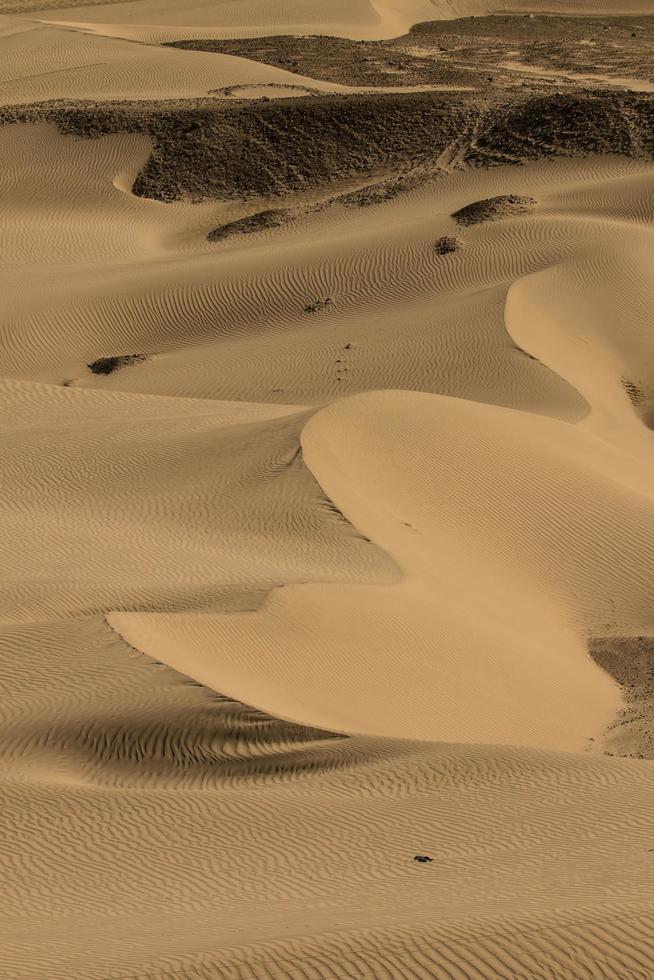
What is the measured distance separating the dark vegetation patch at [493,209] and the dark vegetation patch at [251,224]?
14.2 ft

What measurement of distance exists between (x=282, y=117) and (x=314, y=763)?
25252 mm

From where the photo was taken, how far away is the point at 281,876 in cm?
761

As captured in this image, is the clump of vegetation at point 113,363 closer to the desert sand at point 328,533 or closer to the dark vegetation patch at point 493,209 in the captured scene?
the desert sand at point 328,533

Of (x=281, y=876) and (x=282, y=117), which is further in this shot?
(x=282, y=117)

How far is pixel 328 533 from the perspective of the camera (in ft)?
44.4

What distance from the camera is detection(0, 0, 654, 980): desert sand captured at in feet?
23.9

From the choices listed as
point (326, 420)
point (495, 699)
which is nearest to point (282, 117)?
point (326, 420)

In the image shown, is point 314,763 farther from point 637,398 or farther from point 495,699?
point 637,398

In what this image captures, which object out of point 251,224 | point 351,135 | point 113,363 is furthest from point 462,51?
Answer: point 113,363

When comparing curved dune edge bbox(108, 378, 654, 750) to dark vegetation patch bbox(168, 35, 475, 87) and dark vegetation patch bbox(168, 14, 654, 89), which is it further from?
dark vegetation patch bbox(168, 35, 475, 87)

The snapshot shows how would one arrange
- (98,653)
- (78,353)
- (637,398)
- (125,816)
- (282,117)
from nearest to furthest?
(125,816) → (98,653) → (637,398) → (78,353) → (282,117)

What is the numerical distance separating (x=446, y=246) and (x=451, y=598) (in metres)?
13.1

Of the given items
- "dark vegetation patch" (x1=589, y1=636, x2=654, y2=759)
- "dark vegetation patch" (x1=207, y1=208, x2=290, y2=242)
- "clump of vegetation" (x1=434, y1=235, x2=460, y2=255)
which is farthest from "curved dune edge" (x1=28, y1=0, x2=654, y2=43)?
"dark vegetation patch" (x1=589, y1=636, x2=654, y2=759)

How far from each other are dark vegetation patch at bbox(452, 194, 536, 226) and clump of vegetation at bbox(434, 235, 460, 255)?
1046 millimetres
